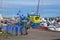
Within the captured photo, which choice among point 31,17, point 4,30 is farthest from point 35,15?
point 4,30

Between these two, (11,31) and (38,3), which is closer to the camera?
(11,31)

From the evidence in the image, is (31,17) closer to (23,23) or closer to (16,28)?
(23,23)

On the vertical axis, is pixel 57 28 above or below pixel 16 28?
below

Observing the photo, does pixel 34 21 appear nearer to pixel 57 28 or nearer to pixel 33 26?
pixel 33 26

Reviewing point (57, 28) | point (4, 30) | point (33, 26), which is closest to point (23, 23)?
point (33, 26)

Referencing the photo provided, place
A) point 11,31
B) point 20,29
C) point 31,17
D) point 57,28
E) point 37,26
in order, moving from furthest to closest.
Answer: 1. point 31,17
2. point 37,26
3. point 57,28
4. point 11,31
5. point 20,29

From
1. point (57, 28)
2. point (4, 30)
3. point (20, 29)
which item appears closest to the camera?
point (20, 29)

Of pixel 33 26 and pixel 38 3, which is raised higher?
pixel 38 3

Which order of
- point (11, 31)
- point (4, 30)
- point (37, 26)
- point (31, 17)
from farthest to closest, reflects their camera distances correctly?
point (31, 17), point (37, 26), point (4, 30), point (11, 31)

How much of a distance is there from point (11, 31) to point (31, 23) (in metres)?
20.1

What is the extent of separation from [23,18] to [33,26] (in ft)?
10.9

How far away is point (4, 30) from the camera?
116 ft

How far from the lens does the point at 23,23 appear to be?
48.4 metres

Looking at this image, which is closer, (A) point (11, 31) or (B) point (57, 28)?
(A) point (11, 31)
